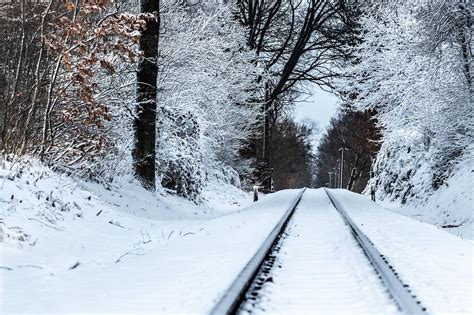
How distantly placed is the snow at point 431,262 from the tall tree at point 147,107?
5903mm

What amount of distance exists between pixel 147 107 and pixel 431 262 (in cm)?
894

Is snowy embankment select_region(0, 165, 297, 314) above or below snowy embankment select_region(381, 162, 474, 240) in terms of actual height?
below

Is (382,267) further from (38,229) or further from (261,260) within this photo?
(38,229)

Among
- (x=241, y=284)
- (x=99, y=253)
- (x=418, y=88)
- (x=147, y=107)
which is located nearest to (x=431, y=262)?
(x=241, y=284)

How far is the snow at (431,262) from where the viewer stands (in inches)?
181

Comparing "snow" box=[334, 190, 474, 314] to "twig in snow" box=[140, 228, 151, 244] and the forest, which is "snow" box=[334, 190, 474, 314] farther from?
"twig in snow" box=[140, 228, 151, 244]

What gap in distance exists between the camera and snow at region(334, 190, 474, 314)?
4590mm

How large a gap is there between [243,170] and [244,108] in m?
5.14

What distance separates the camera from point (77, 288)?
5113 mm

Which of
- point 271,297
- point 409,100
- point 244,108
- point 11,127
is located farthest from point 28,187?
point 244,108

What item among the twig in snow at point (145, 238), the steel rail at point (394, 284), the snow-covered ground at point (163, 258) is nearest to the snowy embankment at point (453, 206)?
the snow-covered ground at point (163, 258)

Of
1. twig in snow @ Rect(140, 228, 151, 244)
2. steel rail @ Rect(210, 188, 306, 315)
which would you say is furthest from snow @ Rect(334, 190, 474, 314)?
twig in snow @ Rect(140, 228, 151, 244)

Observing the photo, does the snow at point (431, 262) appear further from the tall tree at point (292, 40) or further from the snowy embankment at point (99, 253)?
the tall tree at point (292, 40)

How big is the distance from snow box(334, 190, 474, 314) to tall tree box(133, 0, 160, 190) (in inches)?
232
